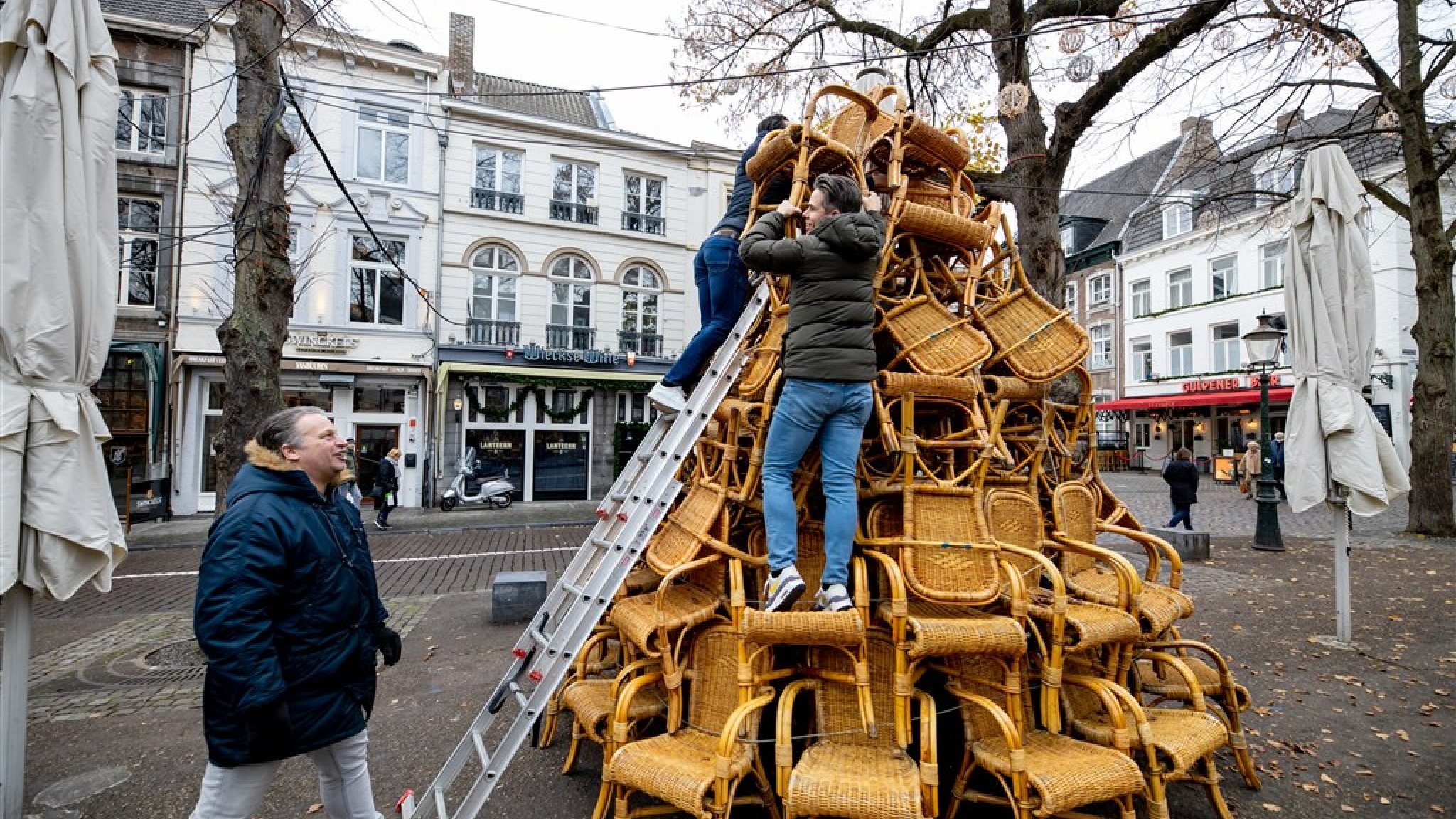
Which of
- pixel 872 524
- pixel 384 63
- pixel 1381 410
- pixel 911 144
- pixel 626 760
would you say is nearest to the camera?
pixel 626 760

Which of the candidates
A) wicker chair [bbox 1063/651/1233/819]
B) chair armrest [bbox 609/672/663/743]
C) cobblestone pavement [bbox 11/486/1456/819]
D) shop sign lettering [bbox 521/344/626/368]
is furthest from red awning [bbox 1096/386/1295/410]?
chair armrest [bbox 609/672/663/743]

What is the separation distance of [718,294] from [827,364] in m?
1.46

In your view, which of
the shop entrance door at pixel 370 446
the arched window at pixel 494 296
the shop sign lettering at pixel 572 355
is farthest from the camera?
the shop sign lettering at pixel 572 355

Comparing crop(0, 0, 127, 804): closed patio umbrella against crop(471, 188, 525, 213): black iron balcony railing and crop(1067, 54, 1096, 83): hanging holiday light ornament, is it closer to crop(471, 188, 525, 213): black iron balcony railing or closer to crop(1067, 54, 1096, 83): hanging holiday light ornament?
crop(1067, 54, 1096, 83): hanging holiday light ornament

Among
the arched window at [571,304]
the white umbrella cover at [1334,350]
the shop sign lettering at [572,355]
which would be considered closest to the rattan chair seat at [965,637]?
the white umbrella cover at [1334,350]

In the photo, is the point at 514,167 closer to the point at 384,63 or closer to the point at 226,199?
the point at 384,63

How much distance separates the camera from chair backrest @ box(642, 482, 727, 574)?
3.29 metres

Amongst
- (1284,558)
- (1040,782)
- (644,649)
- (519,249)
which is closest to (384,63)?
(519,249)

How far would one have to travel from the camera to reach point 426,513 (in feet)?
51.7

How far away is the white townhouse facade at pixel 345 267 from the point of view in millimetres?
15203

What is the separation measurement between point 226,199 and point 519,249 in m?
6.70

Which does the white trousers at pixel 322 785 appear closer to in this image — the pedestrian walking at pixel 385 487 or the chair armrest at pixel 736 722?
the chair armrest at pixel 736 722

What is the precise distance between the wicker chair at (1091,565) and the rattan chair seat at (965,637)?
0.96m

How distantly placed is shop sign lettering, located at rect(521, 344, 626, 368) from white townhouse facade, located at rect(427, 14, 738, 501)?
0.13 feet
